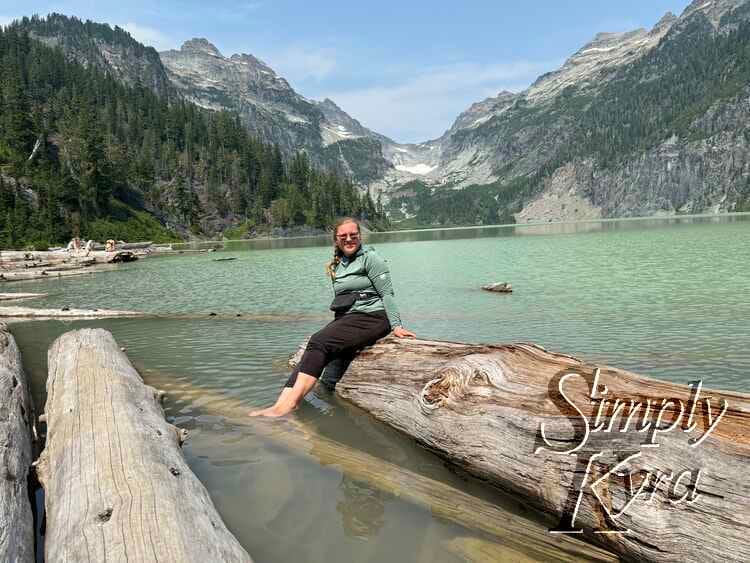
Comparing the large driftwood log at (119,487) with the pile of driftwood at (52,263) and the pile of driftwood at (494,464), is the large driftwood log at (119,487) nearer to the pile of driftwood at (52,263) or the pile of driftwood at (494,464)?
the pile of driftwood at (494,464)

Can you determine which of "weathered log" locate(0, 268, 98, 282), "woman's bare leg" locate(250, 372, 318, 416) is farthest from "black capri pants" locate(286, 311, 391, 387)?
"weathered log" locate(0, 268, 98, 282)

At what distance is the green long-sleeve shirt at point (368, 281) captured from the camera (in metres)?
10.1

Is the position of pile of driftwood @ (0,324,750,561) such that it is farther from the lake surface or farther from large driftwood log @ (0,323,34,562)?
the lake surface

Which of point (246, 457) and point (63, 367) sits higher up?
point (63, 367)

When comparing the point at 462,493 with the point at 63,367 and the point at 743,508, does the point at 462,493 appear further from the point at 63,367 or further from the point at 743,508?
the point at 63,367

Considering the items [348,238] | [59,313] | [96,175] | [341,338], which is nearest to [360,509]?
[341,338]

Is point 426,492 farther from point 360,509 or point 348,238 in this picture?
point 348,238

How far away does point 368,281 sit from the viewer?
1023cm

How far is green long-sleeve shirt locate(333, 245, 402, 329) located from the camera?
10102mm

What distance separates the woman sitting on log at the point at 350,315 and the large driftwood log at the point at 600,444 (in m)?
2.05

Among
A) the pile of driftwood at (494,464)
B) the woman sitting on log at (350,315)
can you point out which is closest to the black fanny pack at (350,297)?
the woman sitting on log at (350,315)

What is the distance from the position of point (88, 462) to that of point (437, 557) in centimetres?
411

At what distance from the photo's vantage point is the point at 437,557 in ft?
17.5

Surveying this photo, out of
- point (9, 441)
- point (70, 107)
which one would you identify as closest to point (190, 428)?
point (9, 441)
